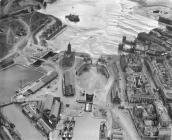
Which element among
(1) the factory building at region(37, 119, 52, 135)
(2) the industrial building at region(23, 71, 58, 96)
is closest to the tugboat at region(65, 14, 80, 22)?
(2) the industrial building at region(23, 71, 58, 96)

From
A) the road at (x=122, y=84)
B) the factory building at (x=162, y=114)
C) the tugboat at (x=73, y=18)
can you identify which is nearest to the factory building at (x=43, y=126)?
the road at (x=122, y=84)

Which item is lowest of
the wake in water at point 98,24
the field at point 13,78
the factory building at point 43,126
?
the wake in water at point 98,24

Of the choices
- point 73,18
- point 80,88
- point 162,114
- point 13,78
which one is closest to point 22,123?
point 13,78

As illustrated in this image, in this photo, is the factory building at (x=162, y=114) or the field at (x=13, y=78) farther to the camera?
the field at (x=13, y=78)

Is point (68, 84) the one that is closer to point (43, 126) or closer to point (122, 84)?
point (122, 84)

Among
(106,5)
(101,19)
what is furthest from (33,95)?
(106,5)

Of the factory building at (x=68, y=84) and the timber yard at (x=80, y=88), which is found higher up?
the factory building at (x=68, y=84)

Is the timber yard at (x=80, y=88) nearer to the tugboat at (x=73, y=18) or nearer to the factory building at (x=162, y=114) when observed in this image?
the factory building at (x=162, y=114)

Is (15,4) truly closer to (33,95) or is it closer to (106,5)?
(106,5)

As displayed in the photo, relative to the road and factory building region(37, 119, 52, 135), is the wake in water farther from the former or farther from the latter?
factory building region(37, 119, 52, 135)
